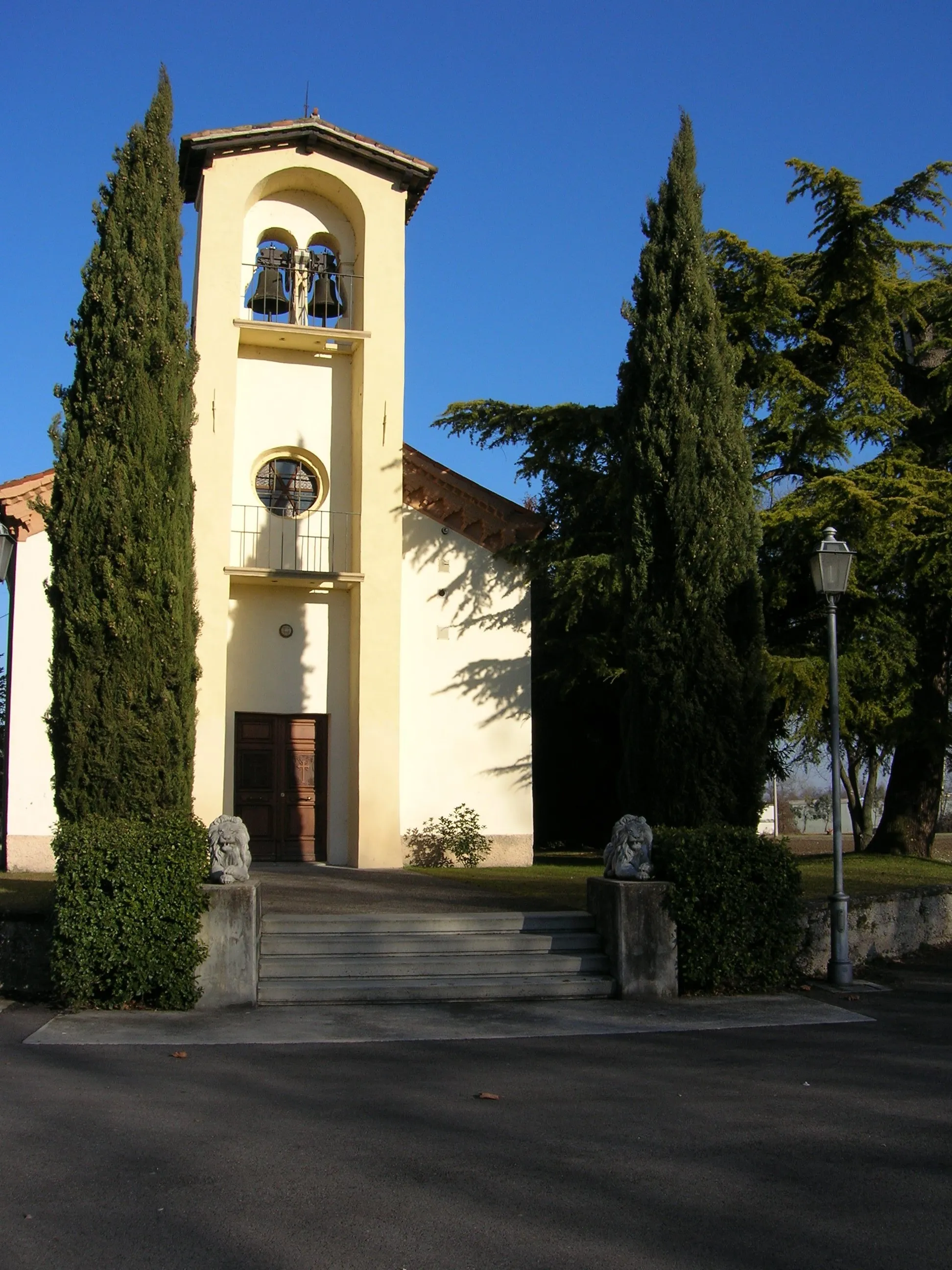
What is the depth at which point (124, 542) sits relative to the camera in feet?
35.1

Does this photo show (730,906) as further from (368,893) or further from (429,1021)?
(368,893)

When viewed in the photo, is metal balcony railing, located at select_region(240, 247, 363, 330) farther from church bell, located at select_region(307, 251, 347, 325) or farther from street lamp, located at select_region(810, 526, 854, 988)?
street lamp, located at select_region(810, 526, 854, 988)

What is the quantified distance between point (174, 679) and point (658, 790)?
4766 mm

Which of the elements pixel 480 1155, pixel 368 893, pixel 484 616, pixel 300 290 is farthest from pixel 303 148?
Result: pixel 480 1155

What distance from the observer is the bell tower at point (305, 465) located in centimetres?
1777

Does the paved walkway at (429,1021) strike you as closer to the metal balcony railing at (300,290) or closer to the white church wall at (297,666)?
the white church wall at (297,666)

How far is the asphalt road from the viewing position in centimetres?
462

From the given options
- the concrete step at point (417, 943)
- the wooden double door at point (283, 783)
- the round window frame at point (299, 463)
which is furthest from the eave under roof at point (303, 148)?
the concrete step at point (417, 943)

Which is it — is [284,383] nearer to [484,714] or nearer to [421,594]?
[421,594]

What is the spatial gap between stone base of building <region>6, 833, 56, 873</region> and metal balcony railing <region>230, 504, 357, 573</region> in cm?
518

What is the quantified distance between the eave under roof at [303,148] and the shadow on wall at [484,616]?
18.4 ft

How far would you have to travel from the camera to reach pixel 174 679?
10859mm

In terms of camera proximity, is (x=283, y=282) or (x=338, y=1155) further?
(x=283, y=282)

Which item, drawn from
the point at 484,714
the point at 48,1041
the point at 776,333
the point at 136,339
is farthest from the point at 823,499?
the point at 48,1041
